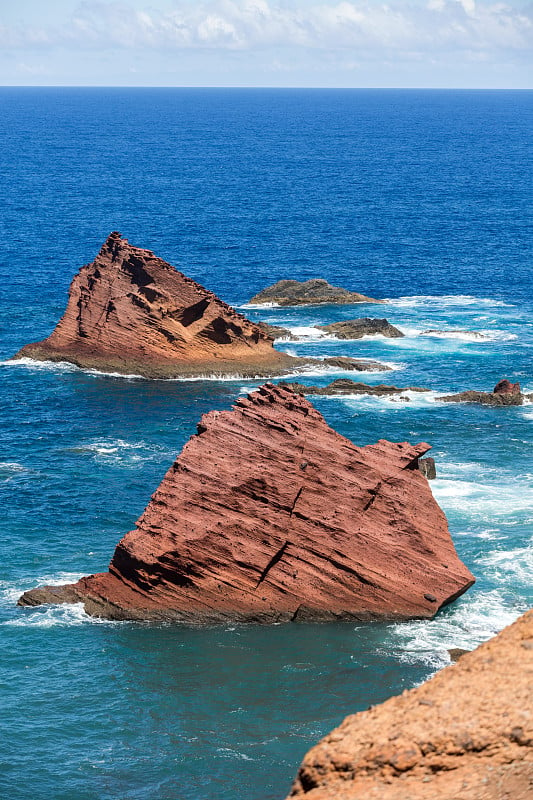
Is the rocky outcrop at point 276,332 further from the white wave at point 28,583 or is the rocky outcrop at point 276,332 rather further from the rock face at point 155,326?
the white wave at point 28,583

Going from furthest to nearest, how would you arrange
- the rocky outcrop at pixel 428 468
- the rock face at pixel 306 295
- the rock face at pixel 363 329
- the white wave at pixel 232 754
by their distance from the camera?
the rock face at pixel 306 295 → the rock face at pixel 363 329 → the rocky outcrop at pixel 428 468 → the white wave at pixel 232 754

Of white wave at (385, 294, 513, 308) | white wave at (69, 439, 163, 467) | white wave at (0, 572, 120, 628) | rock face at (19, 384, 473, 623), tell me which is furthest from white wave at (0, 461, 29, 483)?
white wave at (385, 294, 513, 308)

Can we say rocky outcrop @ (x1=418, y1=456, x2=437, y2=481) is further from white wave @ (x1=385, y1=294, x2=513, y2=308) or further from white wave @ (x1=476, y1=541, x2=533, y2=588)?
white wave @ (x1=385, y1=294, x2=513, y2=308)

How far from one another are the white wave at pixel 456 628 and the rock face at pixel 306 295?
2937 inches

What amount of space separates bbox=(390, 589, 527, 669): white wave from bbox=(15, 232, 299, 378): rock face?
47.0 meters

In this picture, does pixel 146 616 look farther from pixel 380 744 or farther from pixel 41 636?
pixel 380 744

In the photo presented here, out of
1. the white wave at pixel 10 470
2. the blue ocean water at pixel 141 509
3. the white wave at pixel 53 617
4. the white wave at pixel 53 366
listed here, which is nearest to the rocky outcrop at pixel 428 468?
the blue ocean water at pixel 141 509

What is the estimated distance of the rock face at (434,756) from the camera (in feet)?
71.8

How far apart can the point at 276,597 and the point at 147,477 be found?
22.0 m

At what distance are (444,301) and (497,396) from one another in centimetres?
4184

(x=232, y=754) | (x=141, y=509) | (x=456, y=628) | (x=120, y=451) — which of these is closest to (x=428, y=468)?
(x=141, y=509)

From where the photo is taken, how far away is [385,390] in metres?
94.8

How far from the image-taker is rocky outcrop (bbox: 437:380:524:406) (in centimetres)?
9156

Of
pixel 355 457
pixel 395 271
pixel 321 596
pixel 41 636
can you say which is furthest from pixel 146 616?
pixel 395 271
